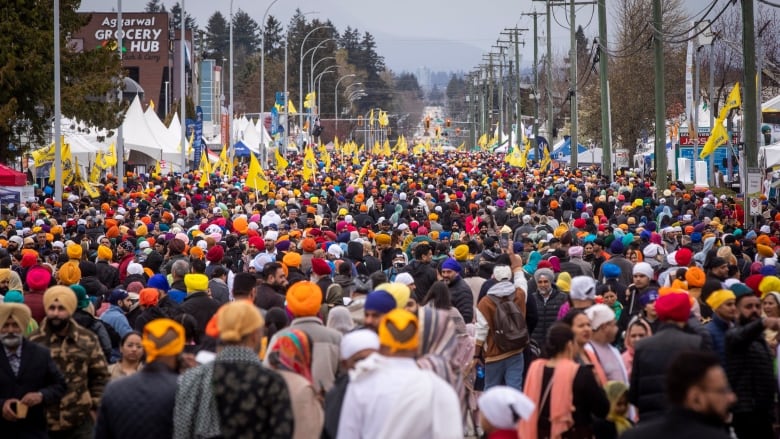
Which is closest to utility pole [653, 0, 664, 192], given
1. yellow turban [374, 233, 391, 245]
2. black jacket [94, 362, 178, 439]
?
yellow turban [374, 233, 391, 245]

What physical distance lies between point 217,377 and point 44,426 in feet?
7.97

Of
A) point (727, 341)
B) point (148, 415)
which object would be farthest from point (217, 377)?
point (727, 341)

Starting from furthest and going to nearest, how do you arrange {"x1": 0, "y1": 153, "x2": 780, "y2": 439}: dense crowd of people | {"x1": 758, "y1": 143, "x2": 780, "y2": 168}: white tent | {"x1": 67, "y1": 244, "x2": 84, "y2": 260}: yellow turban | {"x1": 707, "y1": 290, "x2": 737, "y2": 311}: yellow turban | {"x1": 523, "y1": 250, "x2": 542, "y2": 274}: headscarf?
1. {"x1": 758, "y1": 143, "x2": 780, "y2": 168}: white tent
2. {"x1": 523, "y1": 250, "x2": 542, "y2": 274}: headscarf
3. {"x1": 67, "y1": 244, "x2": 84, "y2": 260}: yellow turban
4. {"x1": 707, "y1": 290, "x2": 737, "y2": 311}: yellow turban
5. {"x1": 0, "y1": 153, "x2": 780, "y2": 439}: dense crowd of people

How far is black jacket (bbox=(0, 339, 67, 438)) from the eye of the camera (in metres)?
8.06

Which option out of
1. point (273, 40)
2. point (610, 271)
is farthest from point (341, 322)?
point (273, 40)

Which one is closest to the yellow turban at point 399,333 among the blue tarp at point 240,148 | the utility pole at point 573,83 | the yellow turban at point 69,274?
the yellow turban at point 69,274

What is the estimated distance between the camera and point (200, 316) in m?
10.9

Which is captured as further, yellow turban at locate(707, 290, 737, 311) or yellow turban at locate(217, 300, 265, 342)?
yellow turban at locate(707, 290, 737, 311)

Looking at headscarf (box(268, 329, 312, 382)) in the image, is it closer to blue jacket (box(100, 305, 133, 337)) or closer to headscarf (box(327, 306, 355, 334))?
headscarf (box(327, 306, 355, 334))

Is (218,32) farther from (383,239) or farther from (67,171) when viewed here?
(383,239)

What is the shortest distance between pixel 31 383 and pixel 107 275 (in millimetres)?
7507

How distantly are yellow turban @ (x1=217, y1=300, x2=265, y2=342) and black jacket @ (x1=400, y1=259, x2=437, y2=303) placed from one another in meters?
7.08

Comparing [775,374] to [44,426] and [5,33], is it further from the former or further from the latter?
[5,33]

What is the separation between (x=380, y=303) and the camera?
25.2 feet
